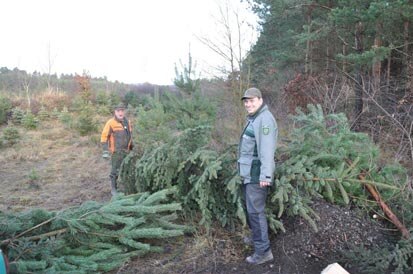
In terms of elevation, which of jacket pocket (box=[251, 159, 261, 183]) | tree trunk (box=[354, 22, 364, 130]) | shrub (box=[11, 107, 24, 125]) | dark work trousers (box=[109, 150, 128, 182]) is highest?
tree trunk (box=[354, 22, 364, 130])

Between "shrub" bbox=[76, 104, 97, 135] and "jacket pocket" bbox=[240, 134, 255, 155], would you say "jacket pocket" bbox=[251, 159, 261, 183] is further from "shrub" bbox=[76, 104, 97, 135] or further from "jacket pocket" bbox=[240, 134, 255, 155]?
"shrub" bbox=[76, 104, 97, 135]

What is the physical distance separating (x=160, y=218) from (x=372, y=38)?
34.8 ft

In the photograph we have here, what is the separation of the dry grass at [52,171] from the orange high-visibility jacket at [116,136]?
1.11 metres

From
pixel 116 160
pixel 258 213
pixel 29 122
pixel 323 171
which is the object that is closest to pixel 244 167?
pixel 258 213

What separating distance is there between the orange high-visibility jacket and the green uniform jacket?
3.76m

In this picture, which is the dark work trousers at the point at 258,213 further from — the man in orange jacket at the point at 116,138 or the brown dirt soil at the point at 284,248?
the man in orange jacket at the point at 116,138

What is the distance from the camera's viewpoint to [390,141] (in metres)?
7.09

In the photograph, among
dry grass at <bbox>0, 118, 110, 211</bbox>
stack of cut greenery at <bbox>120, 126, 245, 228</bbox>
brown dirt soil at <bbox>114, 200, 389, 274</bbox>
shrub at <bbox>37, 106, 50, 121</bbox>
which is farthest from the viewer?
shrub at <bbox>37, 106, 50, 121</bbox>

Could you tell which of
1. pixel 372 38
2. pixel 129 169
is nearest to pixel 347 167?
pixel 129 169

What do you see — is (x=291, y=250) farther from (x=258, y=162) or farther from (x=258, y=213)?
(x=258, y=162)

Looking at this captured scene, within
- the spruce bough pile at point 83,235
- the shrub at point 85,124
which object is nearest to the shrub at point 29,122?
the shrub at point 85,124

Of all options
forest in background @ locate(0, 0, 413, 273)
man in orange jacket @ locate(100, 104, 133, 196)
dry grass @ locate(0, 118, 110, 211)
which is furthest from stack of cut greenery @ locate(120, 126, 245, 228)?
dry grass @ locate(0, 118, 110, 211)

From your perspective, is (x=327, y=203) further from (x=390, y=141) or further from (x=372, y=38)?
(x=372, y=38)

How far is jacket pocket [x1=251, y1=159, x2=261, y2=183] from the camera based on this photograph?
3875mm
